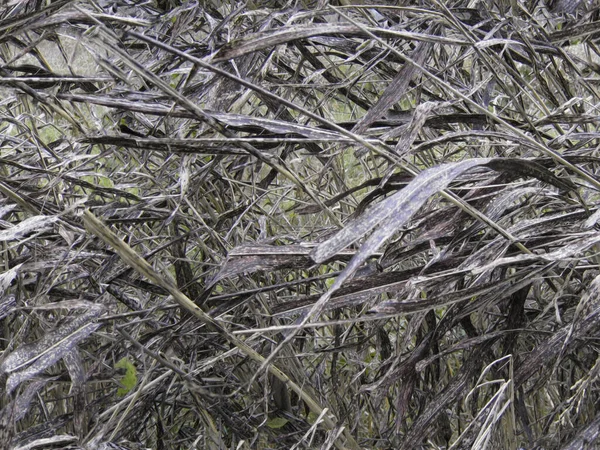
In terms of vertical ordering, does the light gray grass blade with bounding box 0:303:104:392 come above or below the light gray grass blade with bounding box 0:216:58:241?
below

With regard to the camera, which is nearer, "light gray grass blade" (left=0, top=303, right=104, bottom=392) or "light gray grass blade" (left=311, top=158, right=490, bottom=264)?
"light gray grass blade" (left=311, top=158, right=490, bottom=264)

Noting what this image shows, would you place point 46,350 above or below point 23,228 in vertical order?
below

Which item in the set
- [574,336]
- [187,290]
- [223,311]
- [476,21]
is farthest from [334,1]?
[574,336]

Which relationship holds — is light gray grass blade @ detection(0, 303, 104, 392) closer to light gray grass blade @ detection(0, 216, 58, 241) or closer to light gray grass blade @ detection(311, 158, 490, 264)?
light gray grass blade @ detection(0, 216, 58, 241)

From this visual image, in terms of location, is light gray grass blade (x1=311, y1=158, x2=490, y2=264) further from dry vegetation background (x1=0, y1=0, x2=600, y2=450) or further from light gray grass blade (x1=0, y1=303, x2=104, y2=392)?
light gray grass blade (x1=0, y1=303, x2=104, y2=392)

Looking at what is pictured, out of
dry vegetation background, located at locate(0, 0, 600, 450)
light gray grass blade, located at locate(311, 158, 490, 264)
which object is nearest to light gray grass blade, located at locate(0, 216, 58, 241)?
dry vegetation background, located at locate(0, 0, 600, 450)

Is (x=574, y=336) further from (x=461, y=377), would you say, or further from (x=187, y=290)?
(x=187, y=290)

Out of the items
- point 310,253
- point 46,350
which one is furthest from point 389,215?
point 46,350

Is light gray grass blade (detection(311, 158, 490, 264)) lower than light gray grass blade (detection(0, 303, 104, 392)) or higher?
higher

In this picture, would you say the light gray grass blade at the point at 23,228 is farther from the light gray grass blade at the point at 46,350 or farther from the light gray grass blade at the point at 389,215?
the light gray grass blade at the point at 389,215

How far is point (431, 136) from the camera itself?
3.60 ft

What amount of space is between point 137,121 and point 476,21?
53cm

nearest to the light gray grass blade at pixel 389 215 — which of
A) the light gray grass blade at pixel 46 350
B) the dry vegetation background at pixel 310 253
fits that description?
the dry vegetation background at pixel 310 253

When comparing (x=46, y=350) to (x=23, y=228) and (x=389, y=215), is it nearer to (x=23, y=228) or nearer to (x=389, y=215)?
(x=23, y=228)
